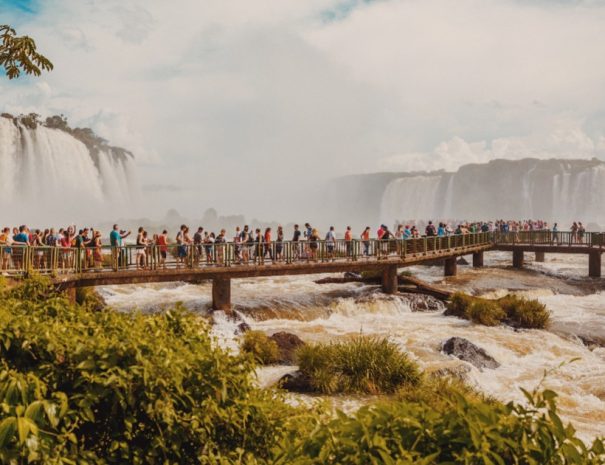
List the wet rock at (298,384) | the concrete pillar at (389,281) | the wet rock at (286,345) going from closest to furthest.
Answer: the wet rock at (298,384) → the wet rock at (286,345) → the concrete pillar at (389,281)

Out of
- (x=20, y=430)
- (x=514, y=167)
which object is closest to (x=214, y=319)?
(x=20, y=430)

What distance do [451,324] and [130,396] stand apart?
17106mm

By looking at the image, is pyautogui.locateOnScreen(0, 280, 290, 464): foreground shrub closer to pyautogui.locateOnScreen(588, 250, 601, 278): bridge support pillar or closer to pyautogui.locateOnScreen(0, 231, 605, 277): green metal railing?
pyautogui.locateOnScreen(0, 231, 605, 277): green metal railing

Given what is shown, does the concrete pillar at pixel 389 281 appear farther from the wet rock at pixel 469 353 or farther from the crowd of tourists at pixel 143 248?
the wet rock at pixel 469 353

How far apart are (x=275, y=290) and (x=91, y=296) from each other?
29.8 feet

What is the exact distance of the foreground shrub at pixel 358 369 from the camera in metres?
11.6

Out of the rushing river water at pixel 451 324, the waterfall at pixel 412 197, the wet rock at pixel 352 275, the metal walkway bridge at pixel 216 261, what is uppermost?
the waterfall at pixel 412 197

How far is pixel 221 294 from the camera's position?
2072cm

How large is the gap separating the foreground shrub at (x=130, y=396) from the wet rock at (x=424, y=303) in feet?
61.8

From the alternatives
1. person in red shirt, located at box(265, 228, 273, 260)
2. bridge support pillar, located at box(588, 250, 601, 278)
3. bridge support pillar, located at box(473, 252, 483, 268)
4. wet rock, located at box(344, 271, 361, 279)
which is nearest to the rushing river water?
wet rock, located at box(344, 271, 361, 279)

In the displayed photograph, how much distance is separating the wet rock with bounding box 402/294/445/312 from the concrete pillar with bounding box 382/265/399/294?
4.02ft

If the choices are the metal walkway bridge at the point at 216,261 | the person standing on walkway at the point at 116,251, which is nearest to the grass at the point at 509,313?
the metal walkway bridge at the point at 216,261

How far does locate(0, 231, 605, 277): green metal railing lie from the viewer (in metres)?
16.6

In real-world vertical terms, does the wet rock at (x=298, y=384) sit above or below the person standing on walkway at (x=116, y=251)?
below
